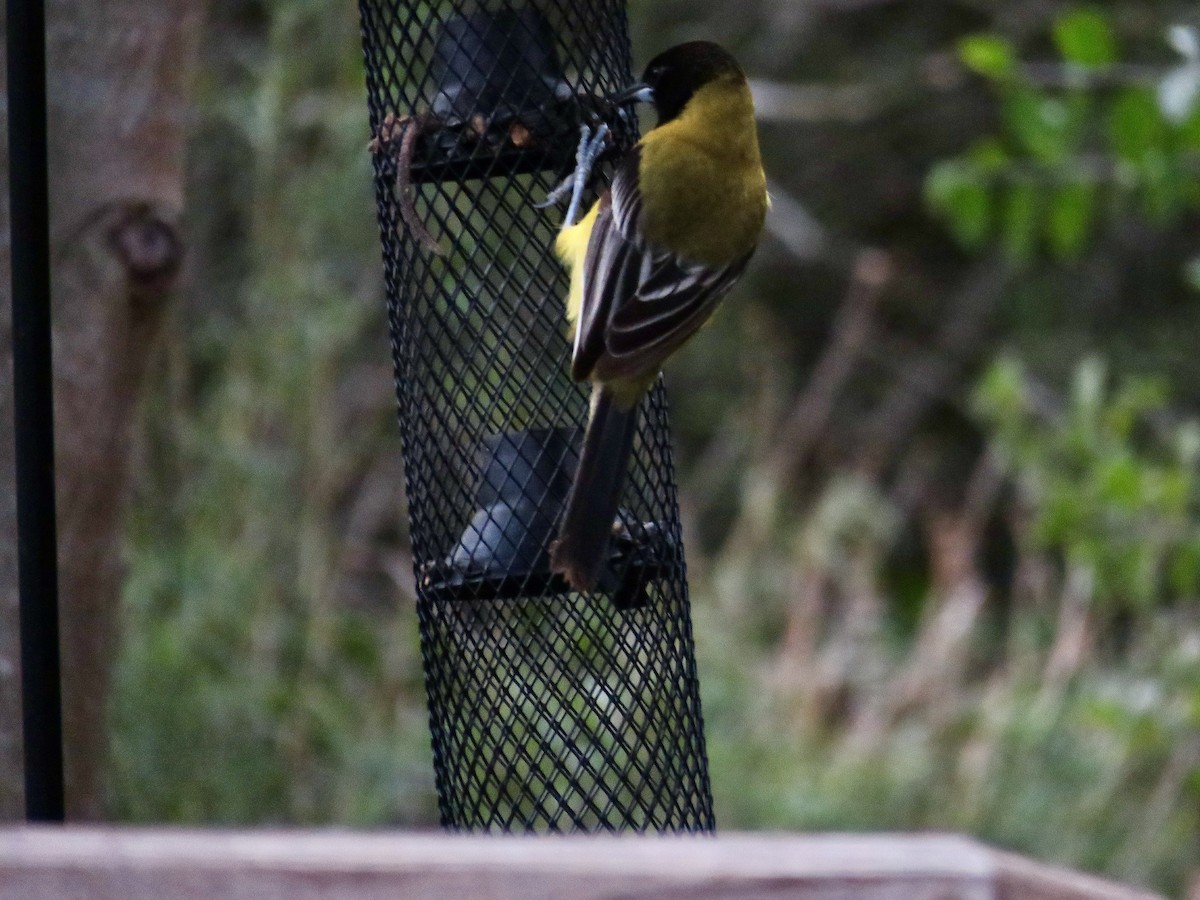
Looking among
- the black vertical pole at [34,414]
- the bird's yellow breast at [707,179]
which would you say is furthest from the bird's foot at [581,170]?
the black vertical pole at [34,414]

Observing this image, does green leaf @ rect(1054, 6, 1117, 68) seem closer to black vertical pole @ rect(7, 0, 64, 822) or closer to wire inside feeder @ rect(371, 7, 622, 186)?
wire inside feeder @ rect(371, 7, 622, 186)

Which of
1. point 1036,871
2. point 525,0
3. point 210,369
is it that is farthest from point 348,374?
point 1036,871

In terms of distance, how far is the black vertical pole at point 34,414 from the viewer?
8.32ft

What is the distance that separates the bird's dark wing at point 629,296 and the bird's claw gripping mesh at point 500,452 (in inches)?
4.2

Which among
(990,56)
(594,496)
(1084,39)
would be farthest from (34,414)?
(1084,39)

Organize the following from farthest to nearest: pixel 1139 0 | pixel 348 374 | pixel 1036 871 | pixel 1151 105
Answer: pixel 1139 0 → pixel 348 374 → pixel 1151 105 → pixel 1036 871

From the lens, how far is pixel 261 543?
232 inches

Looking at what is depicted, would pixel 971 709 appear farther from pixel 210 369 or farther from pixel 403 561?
pixel 210 369

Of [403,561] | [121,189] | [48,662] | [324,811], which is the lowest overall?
[324,811]

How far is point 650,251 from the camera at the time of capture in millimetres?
3949

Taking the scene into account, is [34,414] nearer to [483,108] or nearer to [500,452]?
[500,452]

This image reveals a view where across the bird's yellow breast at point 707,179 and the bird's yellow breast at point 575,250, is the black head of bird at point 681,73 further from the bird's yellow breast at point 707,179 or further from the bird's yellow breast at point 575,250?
the bird's yellow breast at point 575,250

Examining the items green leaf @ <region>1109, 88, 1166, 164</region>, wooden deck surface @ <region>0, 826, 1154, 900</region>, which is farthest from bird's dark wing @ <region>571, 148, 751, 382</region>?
wooden deck surface @ <region>0, 826, 1154, 900</region>

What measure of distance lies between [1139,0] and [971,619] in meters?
5.60
